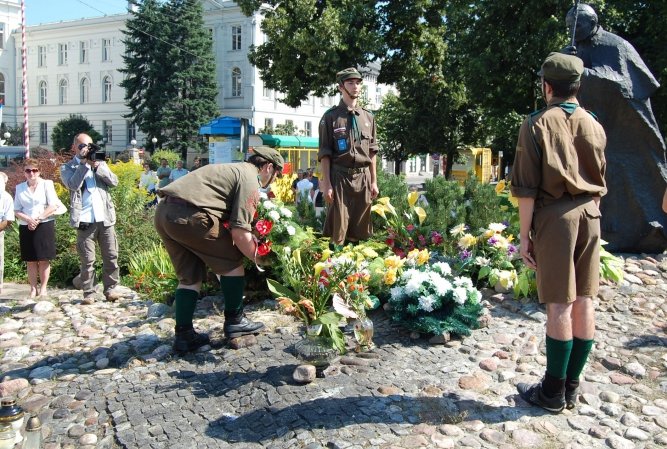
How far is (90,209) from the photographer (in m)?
6.36

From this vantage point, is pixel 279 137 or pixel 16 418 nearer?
pixel 16 418

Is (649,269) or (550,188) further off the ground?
(550,188)

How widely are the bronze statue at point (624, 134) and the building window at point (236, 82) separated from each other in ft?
152

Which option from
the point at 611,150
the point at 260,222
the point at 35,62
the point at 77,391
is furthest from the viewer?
the point at 35,62

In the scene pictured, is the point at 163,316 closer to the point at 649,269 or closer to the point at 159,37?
the point at 649,269

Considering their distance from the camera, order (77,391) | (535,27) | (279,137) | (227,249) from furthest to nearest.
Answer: (279,137)
(535,27)
(227,249)
(77,391)

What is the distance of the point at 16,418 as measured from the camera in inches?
123

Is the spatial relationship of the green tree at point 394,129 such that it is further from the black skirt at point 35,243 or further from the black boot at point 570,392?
the black boot at point 570,392

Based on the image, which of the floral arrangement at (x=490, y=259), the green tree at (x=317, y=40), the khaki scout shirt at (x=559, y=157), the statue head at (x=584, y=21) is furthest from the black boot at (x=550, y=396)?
the green tree at (x=317, y=40)

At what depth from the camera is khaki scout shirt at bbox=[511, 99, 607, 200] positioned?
3.17 meters

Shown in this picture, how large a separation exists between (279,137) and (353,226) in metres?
20.7

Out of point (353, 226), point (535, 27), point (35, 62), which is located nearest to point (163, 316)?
point (353, 226)

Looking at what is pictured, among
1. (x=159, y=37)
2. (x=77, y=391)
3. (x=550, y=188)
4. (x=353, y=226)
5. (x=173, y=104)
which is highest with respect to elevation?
(x=159, y=37)

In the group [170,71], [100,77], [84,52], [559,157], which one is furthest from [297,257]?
[84,52]
